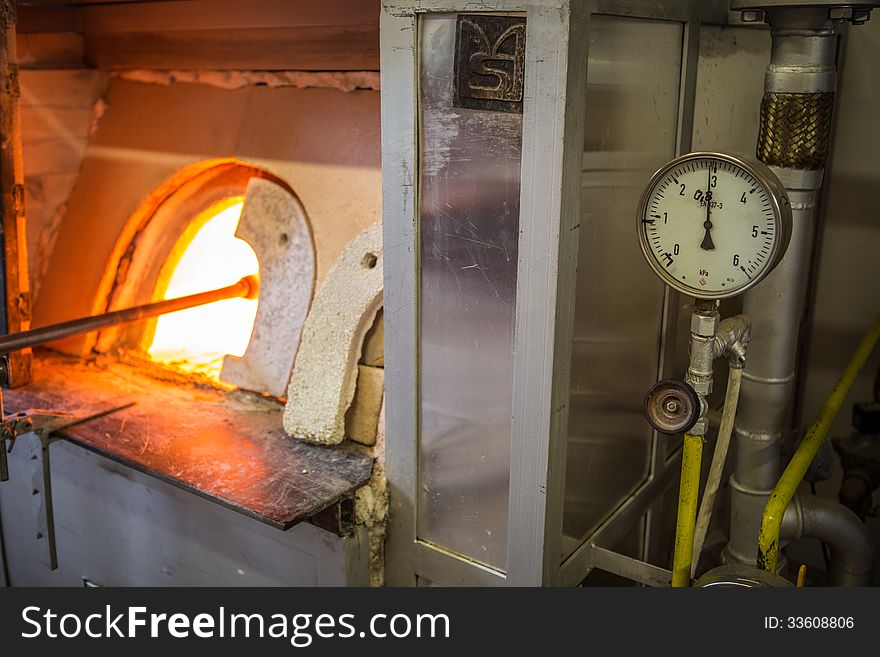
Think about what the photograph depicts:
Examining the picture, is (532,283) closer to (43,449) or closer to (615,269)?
(615,269)

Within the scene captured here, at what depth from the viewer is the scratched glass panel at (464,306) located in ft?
6.04

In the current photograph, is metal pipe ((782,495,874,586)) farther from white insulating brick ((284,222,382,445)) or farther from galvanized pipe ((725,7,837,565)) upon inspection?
white insulating brick ((284,222,382,445))

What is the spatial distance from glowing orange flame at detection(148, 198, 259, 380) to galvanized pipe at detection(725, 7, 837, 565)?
66.9 inches

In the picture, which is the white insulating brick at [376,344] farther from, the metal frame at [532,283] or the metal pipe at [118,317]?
the metal pipe at [118,317]

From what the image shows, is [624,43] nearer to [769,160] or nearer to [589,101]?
[589,101]

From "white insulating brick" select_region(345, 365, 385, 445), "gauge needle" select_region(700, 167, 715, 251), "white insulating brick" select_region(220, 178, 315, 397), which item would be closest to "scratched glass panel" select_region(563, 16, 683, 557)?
"gauge needle" select_region(700, 167, 715, 251)

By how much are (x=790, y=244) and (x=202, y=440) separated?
1.55 metres

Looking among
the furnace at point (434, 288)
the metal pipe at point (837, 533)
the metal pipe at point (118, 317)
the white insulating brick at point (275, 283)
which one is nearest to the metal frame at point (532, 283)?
the furnace at point (434, 288)

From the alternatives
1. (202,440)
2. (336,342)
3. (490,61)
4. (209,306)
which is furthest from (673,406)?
(209,306)

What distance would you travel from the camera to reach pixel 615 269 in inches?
81.4

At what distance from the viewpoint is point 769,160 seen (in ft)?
6.30

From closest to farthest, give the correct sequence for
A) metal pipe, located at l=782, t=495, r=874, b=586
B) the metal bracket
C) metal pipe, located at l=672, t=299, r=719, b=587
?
1. metal pipe, located at l=672, t=299, r=719, b=587
2. metal pipe, located at l=782, t=495, r=874, b=586
3. the metal bracket

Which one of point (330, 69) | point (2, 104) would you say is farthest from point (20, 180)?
point (330, 69)

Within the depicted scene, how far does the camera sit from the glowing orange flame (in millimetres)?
3037
